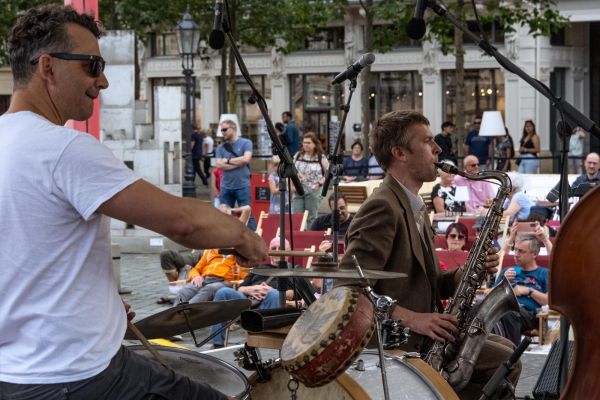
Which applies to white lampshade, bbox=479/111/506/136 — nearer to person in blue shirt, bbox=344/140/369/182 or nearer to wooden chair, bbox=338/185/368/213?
person in blue shirt, bbox=344/140/369/182

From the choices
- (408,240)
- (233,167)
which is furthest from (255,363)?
(233,167)

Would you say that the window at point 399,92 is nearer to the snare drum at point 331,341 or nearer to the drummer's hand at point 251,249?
the snare drum at point 331,341

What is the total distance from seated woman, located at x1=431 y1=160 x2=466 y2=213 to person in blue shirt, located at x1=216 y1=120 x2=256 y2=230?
298 cm

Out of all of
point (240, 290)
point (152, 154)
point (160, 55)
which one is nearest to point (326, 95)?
point (160, 55)

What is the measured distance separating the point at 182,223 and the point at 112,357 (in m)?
0.44

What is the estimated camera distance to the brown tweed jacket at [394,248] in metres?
4.91

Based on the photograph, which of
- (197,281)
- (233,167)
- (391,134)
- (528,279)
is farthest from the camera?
(233,167)

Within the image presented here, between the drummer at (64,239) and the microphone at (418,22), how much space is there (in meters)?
2.69

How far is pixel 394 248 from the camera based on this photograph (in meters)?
5.01

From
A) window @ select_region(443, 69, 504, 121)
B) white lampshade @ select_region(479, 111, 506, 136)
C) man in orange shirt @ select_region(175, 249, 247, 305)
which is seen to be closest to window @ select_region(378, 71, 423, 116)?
window @ select_region(443, 69, 504, 121)

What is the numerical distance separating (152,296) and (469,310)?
712cm

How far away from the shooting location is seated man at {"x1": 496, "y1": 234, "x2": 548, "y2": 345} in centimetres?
874

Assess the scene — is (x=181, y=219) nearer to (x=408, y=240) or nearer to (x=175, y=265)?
(x=408, y=240)

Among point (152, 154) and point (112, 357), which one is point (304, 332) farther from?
point (152, 154)
